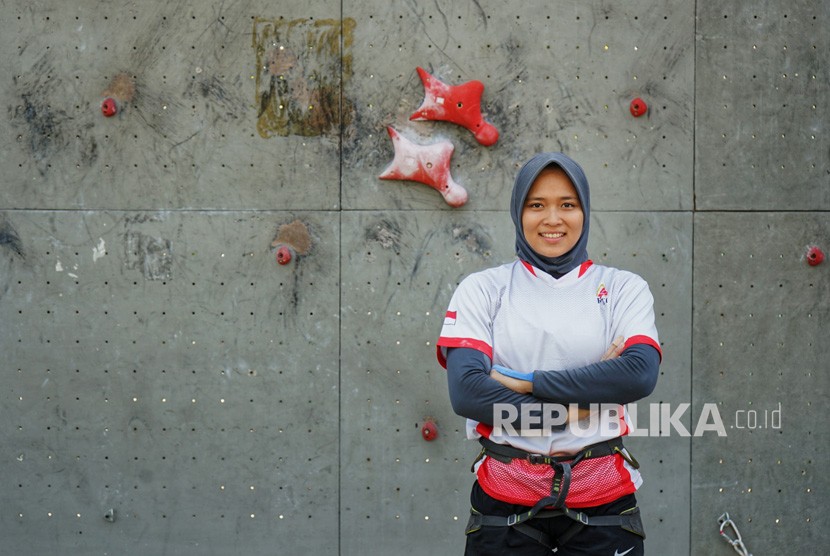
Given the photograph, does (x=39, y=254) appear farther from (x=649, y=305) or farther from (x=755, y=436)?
(x=755, y=436)

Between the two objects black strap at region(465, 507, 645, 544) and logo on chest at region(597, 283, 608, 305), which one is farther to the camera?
logo on chest at region(597, 283, 608, 305)

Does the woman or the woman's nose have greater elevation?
the woman's nose

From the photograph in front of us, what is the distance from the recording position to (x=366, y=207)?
4496 millimetres

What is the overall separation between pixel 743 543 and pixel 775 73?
2254 millimetres

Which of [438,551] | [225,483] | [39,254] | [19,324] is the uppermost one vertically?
[39,254]

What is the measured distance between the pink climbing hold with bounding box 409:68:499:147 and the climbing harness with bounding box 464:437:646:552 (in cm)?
218

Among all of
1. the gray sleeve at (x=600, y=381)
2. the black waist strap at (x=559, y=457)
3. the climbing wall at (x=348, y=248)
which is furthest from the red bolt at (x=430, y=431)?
the gray sleeve at (x=600, y=381)

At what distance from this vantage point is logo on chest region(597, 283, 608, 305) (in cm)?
257

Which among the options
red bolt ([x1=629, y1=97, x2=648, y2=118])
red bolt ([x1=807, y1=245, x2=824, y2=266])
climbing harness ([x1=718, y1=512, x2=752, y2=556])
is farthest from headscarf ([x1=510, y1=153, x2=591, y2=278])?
climbing harness ([x1=718, y1=512, x2=752, y2=556])

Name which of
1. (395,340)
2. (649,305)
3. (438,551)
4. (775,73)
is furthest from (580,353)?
(775,73)

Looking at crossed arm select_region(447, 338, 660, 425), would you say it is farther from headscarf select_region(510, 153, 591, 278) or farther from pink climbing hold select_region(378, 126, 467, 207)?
pink climbing hold select_region(378, 126, 467, 207)

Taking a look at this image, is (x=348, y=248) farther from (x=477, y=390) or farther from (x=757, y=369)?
(x=477, y=390)

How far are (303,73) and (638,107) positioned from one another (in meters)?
1.58

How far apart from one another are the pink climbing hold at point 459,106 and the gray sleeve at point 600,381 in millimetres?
2095
